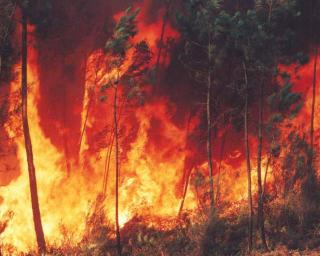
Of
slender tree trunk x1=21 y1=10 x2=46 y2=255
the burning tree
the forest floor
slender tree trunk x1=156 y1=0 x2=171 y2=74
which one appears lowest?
the forest floor

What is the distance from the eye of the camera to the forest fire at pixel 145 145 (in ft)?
65.9

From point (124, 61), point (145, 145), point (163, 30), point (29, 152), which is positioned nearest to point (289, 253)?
point (145, 145)

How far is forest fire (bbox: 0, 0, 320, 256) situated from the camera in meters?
20.1

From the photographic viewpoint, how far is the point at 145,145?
2231 centimetres

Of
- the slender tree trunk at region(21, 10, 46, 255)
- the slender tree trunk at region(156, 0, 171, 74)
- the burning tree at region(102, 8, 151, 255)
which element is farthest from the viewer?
the slender tree trunk at region(156, 0, 171, 74)

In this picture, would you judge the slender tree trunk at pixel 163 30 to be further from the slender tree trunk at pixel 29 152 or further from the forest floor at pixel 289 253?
the forest floor at pixel 289 253

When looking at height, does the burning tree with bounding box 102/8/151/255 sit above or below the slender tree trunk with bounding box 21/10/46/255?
above

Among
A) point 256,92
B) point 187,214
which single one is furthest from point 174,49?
point 187,214

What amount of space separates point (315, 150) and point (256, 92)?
160 inches

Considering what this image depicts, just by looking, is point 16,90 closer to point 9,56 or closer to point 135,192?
point 9,56

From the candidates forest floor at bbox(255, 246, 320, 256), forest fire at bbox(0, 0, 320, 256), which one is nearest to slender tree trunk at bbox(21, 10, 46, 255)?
forest fire at bbox(0, 0, 320, 256)

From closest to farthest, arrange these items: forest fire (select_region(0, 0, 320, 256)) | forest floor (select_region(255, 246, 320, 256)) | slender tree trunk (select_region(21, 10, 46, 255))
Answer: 1. forest floor (select_region(255, 246, 320, 256))
2. slender tree trunk (select_region(21, 10, 46, 255))
3. forest fire (select_region(0, 0, 320, 256))

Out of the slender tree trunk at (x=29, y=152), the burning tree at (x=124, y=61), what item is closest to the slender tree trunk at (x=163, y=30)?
the burning tree at (x=124, y=61)

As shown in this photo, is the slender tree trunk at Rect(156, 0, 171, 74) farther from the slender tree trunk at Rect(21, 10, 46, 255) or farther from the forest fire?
the slender tree trunk at Rect(21, 10, 46, 255)
